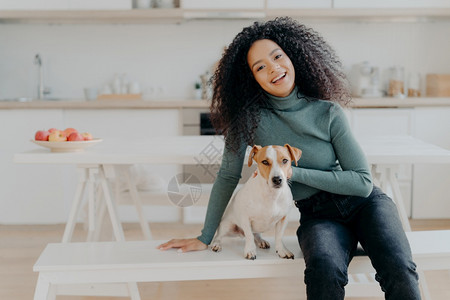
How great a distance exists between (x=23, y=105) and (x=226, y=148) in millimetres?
2417

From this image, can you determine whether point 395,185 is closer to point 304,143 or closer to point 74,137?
point 304,143

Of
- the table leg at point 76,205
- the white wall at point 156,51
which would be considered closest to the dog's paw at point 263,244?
the table leg at point 76,205

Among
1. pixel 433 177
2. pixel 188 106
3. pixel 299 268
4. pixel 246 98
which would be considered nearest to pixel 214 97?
pixel 246 98

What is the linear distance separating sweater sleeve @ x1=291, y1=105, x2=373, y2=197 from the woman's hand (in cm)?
40

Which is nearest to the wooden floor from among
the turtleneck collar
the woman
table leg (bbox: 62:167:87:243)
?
table leg (bbox: 62:167:87:243)

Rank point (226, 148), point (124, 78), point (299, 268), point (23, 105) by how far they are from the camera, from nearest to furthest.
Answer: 1. point (299, 268)
2. point (226, 148)
3. point (23, 105)
4. point (124, 78)

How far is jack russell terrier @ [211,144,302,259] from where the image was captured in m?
1.67

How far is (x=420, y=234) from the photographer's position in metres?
2.06

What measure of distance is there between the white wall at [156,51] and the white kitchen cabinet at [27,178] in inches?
25.6

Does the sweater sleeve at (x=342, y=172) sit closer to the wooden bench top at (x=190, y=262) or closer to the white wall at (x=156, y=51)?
the wooden bench top at (x=190, y=262)

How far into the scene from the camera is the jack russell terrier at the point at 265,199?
1.67 m

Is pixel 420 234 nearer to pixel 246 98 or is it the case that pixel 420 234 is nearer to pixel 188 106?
pixel 246 98

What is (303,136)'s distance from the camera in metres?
1.90

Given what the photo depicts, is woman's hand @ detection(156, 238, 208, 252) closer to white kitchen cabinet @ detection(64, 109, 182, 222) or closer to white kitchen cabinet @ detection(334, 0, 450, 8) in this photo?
white kitchen cabinet @ detection(64, 109, 182, 222)
